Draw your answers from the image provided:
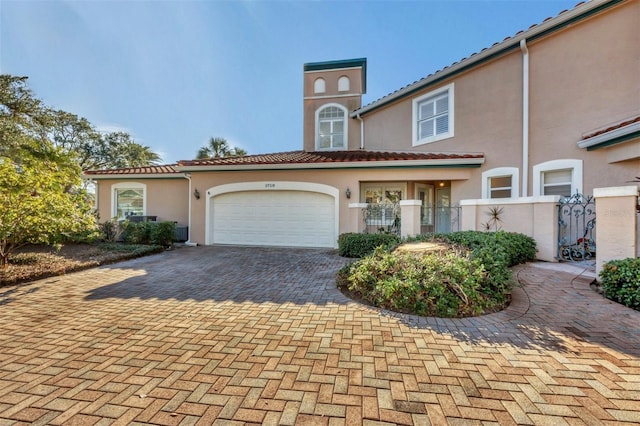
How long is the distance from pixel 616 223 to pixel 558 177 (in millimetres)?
4316

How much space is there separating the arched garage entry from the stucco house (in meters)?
0.04

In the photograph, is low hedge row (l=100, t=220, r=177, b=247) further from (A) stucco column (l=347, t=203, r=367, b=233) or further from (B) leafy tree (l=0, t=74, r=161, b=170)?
(A) stucco column (l=347, t=203, r=367, b=233)

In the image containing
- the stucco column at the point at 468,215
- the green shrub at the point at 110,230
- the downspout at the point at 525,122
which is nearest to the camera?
the stucco column at the point at 468,215

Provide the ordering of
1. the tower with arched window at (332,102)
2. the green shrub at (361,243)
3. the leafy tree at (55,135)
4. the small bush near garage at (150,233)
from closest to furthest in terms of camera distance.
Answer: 1. the green shrub at (361,243)
2. the small bush near garage at (150,233)
3. the tower with arched window at (332,102)
4. the leafy tree at (55,135)

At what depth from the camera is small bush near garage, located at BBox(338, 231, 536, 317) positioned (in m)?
4.35

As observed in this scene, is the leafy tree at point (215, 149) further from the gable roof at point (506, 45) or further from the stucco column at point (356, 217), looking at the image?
the stucco column at point (356, 217)

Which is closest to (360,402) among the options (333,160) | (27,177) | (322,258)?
(322,258)

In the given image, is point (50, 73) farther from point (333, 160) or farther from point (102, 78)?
point (333, 160)

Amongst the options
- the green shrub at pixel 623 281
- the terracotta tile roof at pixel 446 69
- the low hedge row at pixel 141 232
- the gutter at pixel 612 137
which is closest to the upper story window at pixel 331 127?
the terracotta tile roof at pixel 446 69

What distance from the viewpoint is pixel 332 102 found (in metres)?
15.6

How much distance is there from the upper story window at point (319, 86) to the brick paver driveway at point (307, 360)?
1346 cm

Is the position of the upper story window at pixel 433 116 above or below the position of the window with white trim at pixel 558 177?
above

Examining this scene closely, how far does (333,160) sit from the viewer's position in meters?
11.3

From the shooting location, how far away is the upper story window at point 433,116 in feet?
36.9
